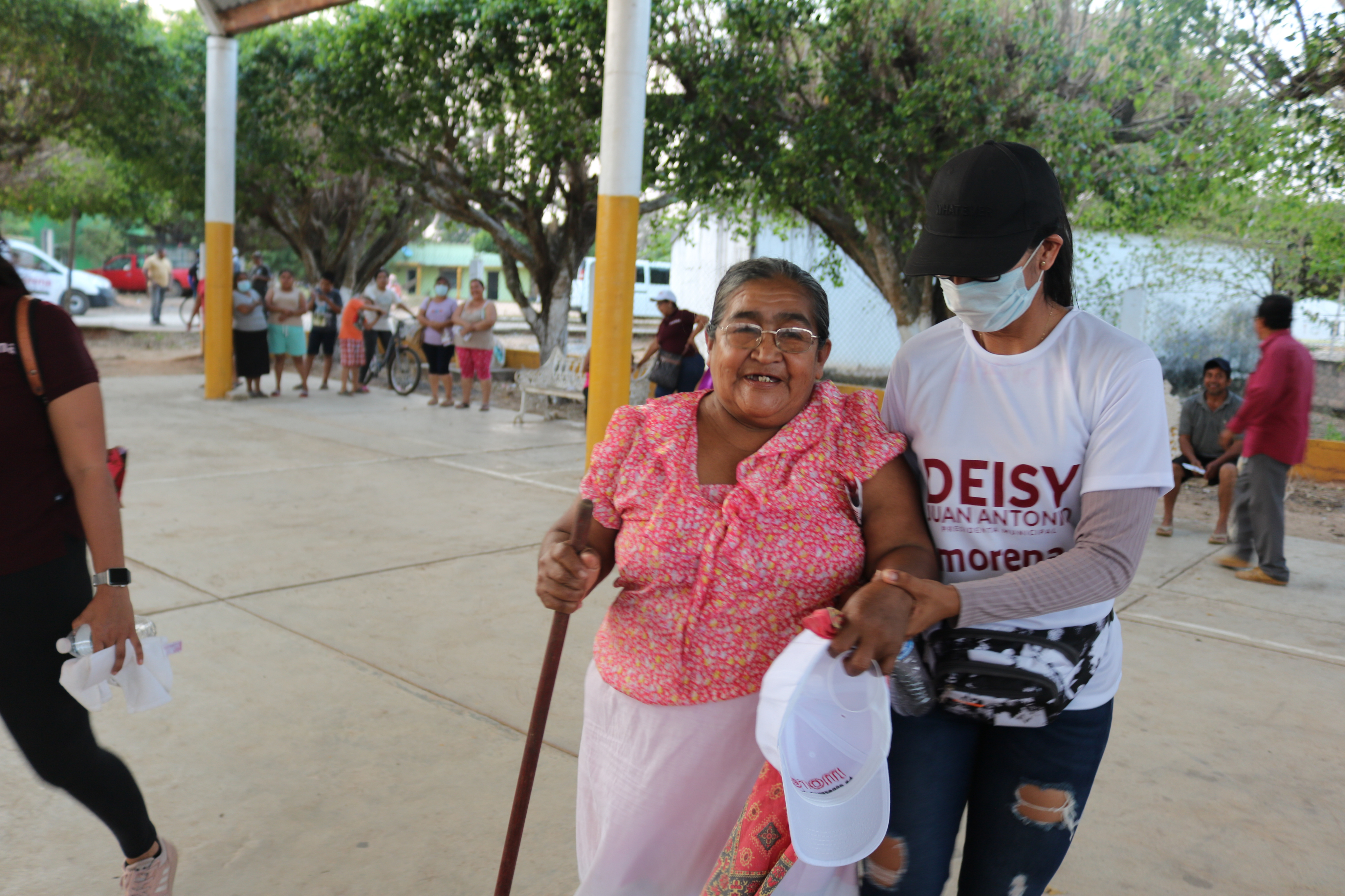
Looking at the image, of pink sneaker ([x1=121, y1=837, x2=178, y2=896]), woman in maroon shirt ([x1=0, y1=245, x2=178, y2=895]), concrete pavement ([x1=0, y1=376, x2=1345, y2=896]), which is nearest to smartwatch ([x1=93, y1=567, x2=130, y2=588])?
woman in maroon shirt ([x1=0, y1=245, x2=178, y2=895])

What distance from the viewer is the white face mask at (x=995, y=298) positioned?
5.31ft

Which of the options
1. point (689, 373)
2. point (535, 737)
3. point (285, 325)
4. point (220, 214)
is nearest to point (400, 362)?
point (285, 325)

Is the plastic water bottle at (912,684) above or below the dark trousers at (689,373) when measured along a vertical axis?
below

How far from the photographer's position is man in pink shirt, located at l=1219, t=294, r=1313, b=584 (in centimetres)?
562

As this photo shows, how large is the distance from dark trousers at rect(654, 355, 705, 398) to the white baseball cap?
8.24 metres

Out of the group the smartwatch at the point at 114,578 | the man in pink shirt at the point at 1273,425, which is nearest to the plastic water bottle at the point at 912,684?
the smartwatch at the point at 114,578

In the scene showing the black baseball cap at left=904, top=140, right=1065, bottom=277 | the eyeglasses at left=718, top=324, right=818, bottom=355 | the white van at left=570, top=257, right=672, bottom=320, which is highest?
the white van at left=570, top=257, right=672, bottom=320

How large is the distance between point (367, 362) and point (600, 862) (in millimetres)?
12612

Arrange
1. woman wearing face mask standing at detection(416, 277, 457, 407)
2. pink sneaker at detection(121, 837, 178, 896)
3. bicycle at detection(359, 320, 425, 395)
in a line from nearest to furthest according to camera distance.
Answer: pink sneaker at detection(121, 837, 178, 896) → woman wearing face mask standing at detection(416, 277, 457, 407) → bicycle at detection(359, 320, 425, 395)

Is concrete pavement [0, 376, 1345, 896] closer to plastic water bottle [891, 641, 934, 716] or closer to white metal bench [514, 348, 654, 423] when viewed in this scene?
plastic water bottle [891, 641, 934, 716]

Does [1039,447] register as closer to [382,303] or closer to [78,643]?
[78,643]

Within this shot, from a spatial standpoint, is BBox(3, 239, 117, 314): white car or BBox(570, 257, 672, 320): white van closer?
BBox(3, 239, 117, 314): white car

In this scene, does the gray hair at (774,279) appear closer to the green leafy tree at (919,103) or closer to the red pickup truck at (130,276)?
the green leafy tree at (919,103)

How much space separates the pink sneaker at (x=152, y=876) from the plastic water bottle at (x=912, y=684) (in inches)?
71.4
